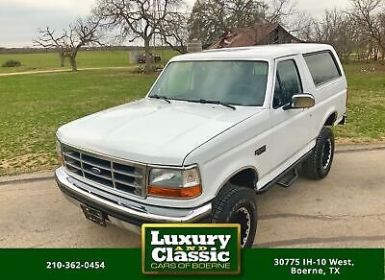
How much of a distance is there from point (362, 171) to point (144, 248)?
397 centimetres

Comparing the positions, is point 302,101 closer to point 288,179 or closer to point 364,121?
point 288,179

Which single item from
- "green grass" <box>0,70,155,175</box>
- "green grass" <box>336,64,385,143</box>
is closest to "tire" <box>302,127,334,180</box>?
"green grass" <box>336,64,385,143</box>

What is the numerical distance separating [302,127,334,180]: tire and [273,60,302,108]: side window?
97 centimetres

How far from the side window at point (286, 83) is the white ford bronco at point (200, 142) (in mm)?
13

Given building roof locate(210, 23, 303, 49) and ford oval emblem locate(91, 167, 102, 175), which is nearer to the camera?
ford oval emblem locate(91, 167, 102, 175)

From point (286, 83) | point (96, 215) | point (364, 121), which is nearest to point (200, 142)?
point (96, 215)

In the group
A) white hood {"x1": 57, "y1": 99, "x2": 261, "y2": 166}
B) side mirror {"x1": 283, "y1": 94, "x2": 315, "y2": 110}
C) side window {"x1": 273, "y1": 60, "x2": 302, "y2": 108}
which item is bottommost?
white hood {"x1": 57, "y1": 99, "x2": 261, "y2": 166}

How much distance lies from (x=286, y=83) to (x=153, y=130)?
1768mm

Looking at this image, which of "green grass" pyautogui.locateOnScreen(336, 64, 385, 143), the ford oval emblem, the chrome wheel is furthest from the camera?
"green grass" pyautogui.locateOnScreen(336, 64, 385, 143)

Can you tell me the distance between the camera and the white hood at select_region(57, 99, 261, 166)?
2576 mm

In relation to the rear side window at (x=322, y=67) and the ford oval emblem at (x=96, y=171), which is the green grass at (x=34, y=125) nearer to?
the ford oval emblem at (x=96, y=171)

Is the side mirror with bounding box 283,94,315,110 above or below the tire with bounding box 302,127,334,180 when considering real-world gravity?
above

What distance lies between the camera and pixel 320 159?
4805mm

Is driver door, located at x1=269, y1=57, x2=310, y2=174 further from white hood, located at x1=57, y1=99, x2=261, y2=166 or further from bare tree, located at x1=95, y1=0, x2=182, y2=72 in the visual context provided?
bare tree, located at x1=95, y1=0, x2=182, y2=72
